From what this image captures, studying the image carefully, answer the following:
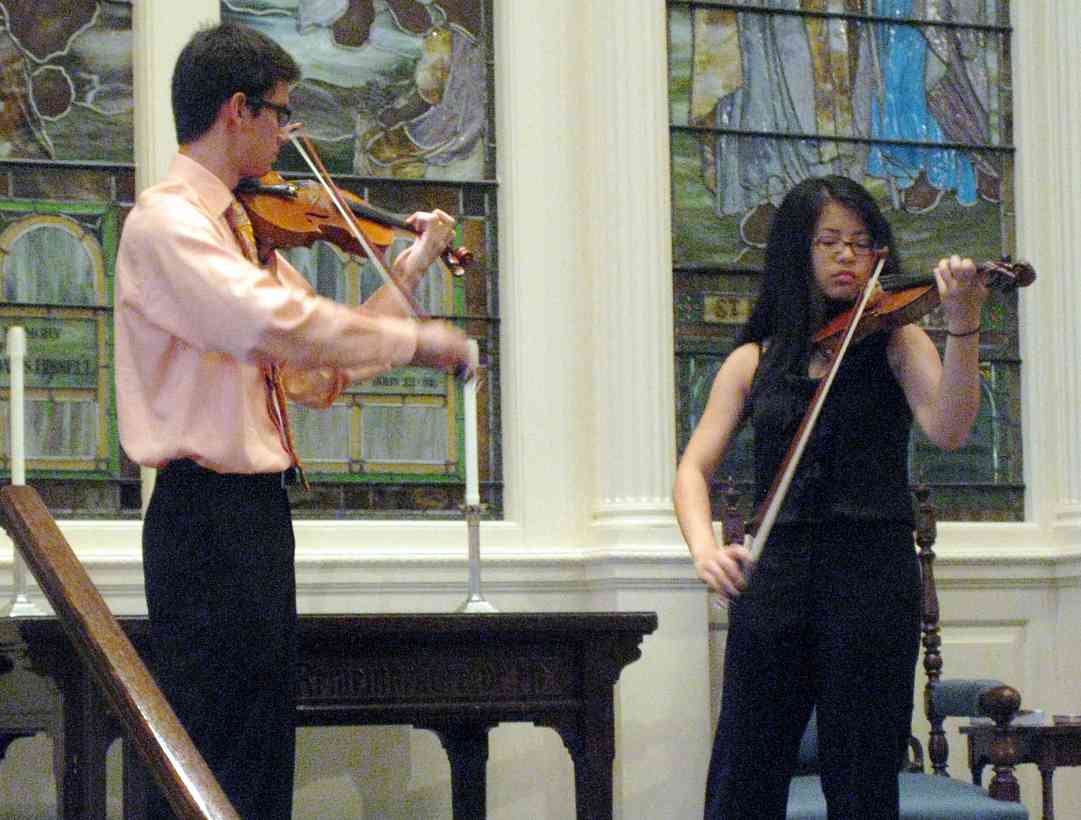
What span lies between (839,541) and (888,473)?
144 millimetres

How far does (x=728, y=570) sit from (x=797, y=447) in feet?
0.78

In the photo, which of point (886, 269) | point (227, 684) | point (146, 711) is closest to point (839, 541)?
point (886, 269)

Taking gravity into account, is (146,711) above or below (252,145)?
below

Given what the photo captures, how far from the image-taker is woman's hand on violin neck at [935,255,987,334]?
2977 millimetres

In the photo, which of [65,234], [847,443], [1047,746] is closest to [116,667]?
[847,443]

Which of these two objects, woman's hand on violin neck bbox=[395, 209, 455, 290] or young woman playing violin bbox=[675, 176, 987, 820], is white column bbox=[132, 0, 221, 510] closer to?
woman's hand on violin neck bbox=[395, 209, 455, 290]

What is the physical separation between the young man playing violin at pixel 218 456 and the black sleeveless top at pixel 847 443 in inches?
31.8

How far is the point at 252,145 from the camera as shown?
2.71 m

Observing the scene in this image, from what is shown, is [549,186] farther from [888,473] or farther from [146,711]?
[146,711]

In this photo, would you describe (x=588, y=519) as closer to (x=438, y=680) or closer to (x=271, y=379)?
(x=438, y=680)

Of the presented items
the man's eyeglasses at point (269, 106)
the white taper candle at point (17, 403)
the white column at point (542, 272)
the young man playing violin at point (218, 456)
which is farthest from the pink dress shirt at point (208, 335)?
the white column at point (542, 272)

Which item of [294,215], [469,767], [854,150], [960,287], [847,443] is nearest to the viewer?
[294,215]

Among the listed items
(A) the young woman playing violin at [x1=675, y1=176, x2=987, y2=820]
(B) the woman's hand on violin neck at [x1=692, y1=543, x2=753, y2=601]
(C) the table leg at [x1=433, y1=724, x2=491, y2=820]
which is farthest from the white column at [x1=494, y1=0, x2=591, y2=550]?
(B) the woman's hand on violin neck at [x1=692, y1=543, x2=753, y2=601]

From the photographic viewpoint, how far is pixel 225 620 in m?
2.53
